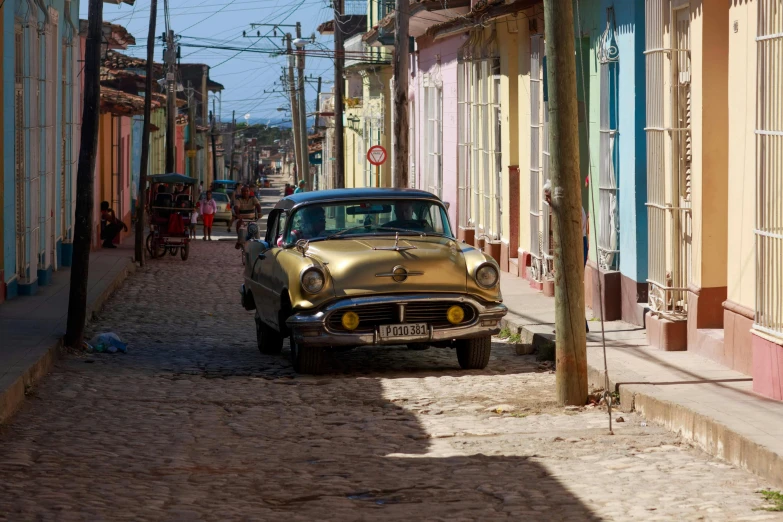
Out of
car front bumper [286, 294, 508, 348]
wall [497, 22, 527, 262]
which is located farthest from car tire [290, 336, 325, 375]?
wall [497, 22, 527, 262]

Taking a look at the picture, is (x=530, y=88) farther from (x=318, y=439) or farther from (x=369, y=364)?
(x=318, y=439)

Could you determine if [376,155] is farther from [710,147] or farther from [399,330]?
[710,147]

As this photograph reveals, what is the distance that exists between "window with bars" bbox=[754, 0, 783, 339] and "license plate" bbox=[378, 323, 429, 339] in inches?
124

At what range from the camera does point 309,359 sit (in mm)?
11102

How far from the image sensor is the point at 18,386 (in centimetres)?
956

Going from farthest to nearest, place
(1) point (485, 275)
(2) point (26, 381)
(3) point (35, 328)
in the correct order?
(3) point (35, 328)
(1) point (485, 275)
(2) point (26, 381)

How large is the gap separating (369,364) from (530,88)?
23.9 feet

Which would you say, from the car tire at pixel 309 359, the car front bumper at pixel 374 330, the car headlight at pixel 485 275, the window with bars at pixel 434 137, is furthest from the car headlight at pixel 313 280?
the window with bars at pixel 434 137

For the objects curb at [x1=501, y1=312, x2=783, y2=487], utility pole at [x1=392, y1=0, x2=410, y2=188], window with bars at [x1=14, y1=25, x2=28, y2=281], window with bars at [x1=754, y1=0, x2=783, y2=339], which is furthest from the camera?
utility pole at [x1=392, y1=0, x2=410, y2=188]

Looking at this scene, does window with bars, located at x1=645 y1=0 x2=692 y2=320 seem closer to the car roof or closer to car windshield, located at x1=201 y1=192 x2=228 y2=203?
the car roof

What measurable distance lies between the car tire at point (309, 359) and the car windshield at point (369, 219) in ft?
3.90

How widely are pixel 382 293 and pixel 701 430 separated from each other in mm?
3719

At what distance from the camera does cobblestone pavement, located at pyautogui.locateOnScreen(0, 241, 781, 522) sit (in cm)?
630

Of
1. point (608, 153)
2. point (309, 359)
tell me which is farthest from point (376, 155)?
point (309, 359)
